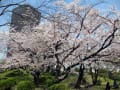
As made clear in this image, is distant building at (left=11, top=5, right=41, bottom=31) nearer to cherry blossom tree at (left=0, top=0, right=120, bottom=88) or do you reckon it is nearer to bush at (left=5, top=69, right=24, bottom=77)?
cherry blossom tree at (left=0, top=0, right=120, bottom=88)

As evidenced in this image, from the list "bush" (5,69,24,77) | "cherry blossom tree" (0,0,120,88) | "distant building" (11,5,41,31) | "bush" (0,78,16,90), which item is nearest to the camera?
"distant building" (11,5,41,31)

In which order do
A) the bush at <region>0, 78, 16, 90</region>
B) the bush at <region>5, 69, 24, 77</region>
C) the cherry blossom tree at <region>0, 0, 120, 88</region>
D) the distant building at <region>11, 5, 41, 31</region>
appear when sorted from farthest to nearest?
Result: the bush at <region>5, 69, 24, 77</region> < the bush at <region>0, 78, 16, 90</region> < the cherry blossom tree at <region>0, 0, 120, 88</region> < the distant building at <region>11, 5, 41, 31</region>

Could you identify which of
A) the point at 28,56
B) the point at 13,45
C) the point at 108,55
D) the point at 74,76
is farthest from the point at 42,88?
the point at 74,76

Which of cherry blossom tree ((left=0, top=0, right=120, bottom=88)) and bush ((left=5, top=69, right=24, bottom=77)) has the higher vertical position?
cherry blossom tree ((left=0, top=0, right=120, bottom=88))

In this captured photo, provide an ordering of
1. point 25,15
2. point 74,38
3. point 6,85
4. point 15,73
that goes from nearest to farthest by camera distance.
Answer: point 25,15, point 74,38, point 6,85, point 15,73

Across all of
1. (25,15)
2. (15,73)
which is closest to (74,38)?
(25,15)

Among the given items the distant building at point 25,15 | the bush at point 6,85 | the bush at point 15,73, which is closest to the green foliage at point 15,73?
the bush at point 15,73

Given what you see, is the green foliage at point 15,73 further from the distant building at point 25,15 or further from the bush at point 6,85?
the distant building at point 25,15

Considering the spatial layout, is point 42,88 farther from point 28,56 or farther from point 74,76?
point 74,76

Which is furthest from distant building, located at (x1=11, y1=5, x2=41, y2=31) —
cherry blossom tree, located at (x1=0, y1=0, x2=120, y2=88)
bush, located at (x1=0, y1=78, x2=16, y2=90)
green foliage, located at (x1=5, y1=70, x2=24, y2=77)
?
green foliage, located at (x1=5, y1=70, x2=24, y2=77)

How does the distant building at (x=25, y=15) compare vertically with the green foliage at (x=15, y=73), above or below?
above

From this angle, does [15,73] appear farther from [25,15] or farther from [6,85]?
[25,15]

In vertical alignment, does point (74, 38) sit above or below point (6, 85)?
above

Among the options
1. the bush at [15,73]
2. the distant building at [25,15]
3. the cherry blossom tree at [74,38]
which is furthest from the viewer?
the bush at [15,73]
